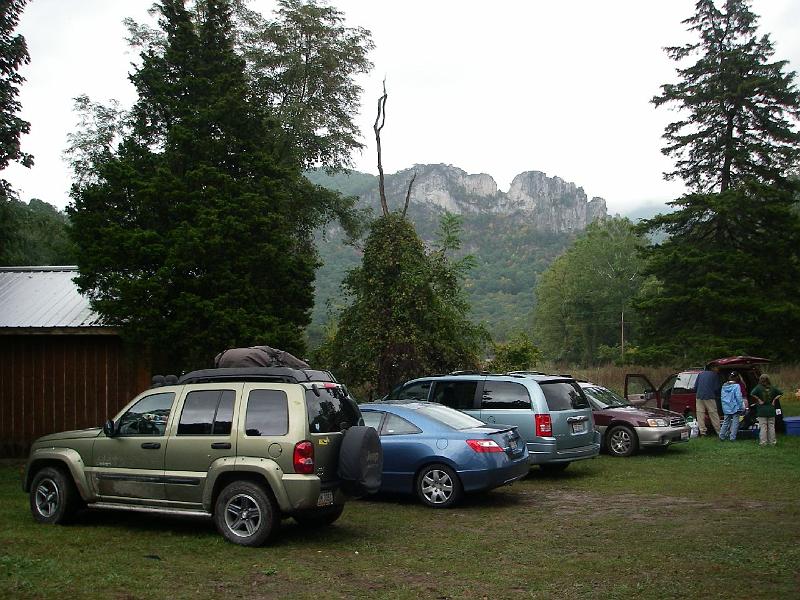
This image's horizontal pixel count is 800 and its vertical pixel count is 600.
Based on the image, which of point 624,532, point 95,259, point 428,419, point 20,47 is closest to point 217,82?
point 20,47

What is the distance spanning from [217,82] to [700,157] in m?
24.0

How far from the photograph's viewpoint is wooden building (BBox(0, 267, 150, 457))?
1675cm

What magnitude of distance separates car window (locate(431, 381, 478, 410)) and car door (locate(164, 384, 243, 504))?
5.47 meters

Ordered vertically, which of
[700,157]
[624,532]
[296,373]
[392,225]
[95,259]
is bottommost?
[624,532]

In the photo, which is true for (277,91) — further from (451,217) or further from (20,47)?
(20,47)

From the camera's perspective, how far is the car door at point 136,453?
8.84 m

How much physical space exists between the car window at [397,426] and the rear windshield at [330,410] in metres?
2.11

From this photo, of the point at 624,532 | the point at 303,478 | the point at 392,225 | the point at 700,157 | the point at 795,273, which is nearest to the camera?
the point at 303,478

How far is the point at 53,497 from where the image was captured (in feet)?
30.8

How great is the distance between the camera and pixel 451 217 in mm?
19906

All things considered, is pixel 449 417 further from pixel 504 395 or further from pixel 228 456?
pixel 228 456

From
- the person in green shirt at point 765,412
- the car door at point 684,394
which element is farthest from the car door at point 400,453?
the car door at point 684,394

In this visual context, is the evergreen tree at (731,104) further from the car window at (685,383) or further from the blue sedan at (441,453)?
the blue sedan at (441,453)

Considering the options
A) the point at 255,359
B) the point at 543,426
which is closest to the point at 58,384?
the point at 255,359
